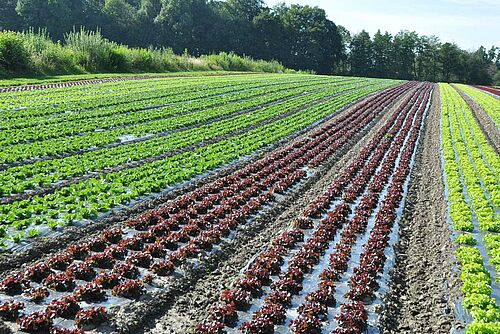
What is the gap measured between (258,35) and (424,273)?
112 m

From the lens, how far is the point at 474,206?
51.6ft

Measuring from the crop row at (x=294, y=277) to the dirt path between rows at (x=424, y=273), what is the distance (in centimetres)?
136

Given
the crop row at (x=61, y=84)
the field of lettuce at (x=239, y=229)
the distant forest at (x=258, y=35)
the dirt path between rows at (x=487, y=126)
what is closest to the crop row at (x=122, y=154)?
the field of lettuce at (x=239, y=229)

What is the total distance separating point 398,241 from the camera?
1305cm

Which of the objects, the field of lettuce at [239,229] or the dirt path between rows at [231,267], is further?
the field of lettuce at [239,229]

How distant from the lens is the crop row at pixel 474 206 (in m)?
9.46

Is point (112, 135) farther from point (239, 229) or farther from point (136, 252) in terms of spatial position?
point (136, 252)

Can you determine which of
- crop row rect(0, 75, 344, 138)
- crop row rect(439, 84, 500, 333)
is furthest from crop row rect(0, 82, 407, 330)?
crop row rect(0, 75, 344, 138)

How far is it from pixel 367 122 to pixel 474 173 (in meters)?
14.5

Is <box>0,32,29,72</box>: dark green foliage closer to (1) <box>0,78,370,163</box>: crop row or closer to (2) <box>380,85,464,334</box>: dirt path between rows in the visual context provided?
(1) <box>0,78,370,163</box>: crop row

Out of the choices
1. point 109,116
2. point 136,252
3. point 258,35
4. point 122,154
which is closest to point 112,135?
point 122,154

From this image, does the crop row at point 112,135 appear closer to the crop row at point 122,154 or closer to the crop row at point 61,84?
the crop row at point 122,154

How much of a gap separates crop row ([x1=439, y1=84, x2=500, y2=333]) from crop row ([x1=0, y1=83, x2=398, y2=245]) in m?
9.44

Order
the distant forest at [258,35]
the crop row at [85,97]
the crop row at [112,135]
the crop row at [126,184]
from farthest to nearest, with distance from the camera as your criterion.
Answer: the distant forest at [258,35]
the crop row at [85,97]
the crop row at [112,135]
the crop row at [126,184]
